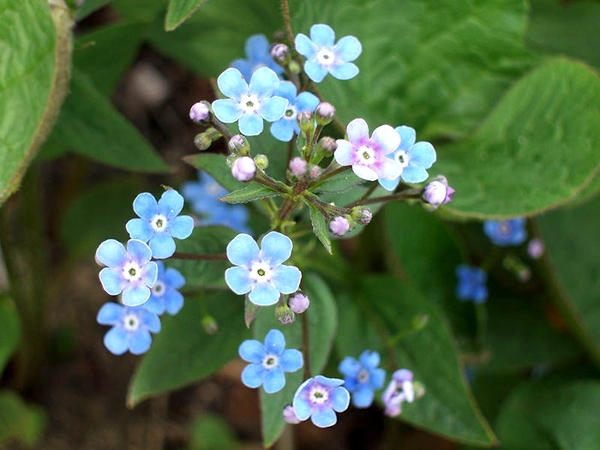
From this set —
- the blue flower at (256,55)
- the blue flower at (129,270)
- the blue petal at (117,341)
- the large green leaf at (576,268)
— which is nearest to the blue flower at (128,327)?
the blue petal at (117,341)

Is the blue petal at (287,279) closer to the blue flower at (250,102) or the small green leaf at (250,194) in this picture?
the small green leaf at (250,194)

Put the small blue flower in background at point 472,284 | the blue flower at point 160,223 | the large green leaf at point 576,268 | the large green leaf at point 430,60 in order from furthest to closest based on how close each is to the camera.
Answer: the large green leaf at point 576,268 → the small blue flower in background at point 472,284 → the large green leaf at point 430,60 → the blue flower at point 160,223

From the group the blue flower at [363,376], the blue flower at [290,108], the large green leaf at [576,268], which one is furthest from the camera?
the large green leaf at [576,268]

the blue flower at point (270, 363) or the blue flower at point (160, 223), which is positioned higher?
the blue flower at point (160, 223)

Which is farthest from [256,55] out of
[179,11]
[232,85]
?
[232,85]

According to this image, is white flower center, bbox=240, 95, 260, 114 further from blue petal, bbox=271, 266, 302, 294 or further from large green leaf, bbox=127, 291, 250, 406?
large green leaf, bbox=127, 291, 250, 406

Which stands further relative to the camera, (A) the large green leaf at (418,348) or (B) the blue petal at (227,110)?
(A) the large green leaf at (418,348)
